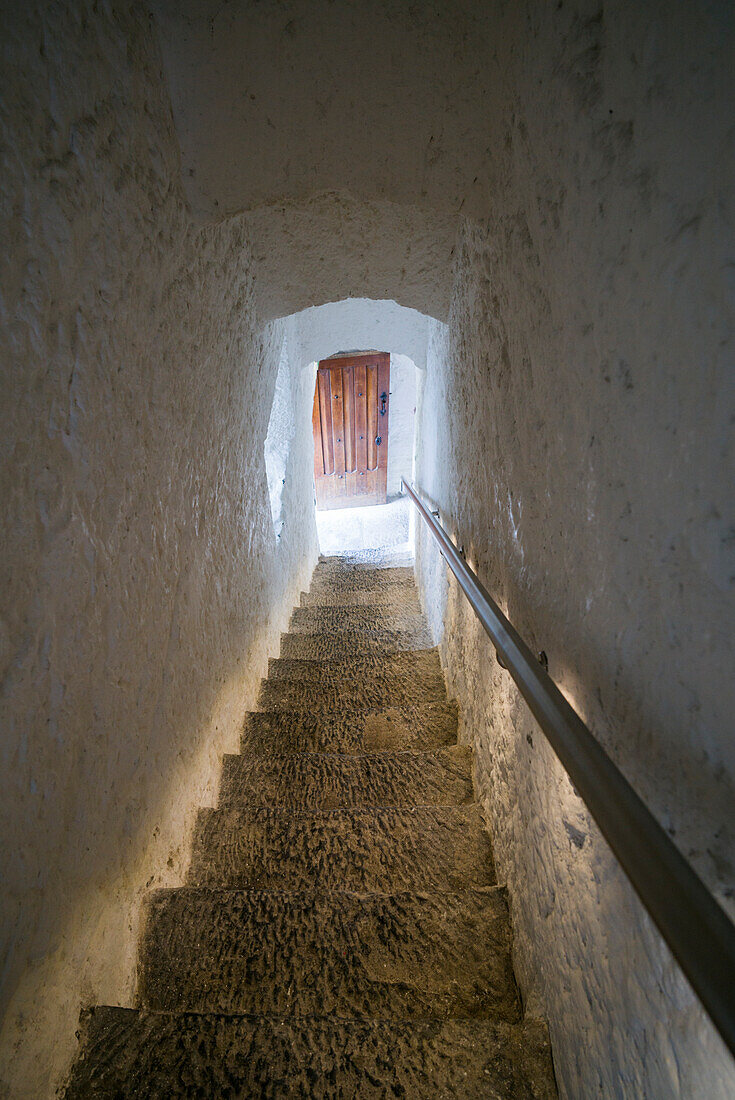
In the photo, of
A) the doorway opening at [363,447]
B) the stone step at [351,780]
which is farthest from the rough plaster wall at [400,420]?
the stone step at [351,780]

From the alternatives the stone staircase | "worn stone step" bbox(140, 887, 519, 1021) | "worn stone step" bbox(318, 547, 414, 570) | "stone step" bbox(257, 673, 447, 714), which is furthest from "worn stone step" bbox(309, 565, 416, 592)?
"worn stone step" bbox(140, 887, 519, 1021)

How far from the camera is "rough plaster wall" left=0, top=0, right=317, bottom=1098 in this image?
76 cm

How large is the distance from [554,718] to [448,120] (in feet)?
4.98

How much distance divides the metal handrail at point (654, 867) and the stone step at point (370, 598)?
2975 mm

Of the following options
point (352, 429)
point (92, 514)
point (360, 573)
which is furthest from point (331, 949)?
point (352, 429)

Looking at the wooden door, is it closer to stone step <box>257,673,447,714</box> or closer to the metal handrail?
stone step <box>257,673,447,714</box>

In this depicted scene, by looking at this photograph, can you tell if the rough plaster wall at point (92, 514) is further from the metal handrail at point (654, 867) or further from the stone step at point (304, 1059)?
the metal handrail at point (654, 867)

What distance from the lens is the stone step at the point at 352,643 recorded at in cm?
292

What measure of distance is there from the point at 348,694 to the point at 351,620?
113cm

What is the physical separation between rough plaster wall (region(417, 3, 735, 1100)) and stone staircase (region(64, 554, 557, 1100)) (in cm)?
17

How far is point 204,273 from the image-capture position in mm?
1566

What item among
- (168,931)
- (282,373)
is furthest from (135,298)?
(282,373)

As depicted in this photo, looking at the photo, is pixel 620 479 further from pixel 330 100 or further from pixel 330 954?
pixel 330 100

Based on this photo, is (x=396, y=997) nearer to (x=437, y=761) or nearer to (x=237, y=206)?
(x=437, y=761)
